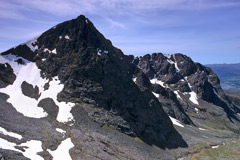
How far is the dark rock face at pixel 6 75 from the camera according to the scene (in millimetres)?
104750

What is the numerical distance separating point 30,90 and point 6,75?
53.2ft

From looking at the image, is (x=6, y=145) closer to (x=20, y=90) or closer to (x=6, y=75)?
(x=20, y=90)

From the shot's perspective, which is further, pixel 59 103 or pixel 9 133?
pixel 59 103

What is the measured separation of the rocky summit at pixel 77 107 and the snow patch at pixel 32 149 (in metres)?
0.07

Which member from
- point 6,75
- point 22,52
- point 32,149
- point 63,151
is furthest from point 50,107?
point 22,52

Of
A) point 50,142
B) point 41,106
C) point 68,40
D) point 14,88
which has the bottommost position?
point 50,142

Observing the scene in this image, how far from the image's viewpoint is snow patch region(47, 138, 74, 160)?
62250 millimetres

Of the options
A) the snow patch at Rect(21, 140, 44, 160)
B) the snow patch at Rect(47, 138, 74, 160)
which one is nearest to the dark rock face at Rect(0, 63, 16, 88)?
the snow patch at Rect(21, 140, 44, 160)

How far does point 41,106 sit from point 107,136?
31188 millimetres

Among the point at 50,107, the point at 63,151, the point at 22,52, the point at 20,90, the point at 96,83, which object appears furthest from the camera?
the point at 22,52

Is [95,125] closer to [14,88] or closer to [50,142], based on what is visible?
[50,142]

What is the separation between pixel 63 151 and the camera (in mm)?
66062

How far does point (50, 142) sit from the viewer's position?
6800cm

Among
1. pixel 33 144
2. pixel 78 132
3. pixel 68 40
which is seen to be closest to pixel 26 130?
pixel 33 144
